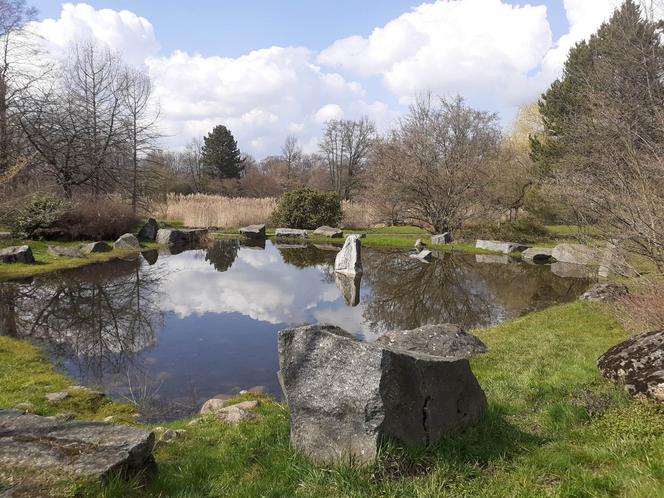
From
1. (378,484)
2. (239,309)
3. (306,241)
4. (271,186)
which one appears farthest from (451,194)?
(271,186)

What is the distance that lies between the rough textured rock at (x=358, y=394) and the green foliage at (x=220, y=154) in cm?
5910

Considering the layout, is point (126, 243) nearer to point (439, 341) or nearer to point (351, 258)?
point (351, 258)

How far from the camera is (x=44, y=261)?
1803 centimetres

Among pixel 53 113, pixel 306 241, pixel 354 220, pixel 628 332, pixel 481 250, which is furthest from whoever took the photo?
pixel 354 220

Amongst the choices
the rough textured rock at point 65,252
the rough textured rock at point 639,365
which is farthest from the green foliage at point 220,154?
the rough textured rock at point 639,365

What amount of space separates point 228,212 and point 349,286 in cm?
2127

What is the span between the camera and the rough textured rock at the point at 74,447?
3168 mm

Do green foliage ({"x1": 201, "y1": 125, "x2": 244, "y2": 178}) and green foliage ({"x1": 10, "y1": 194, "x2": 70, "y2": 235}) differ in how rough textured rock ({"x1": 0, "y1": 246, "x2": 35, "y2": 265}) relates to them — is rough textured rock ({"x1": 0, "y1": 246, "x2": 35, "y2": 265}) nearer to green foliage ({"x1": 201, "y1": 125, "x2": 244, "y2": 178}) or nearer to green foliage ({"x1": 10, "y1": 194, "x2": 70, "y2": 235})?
green foliage ({"x1": 10, "y1": 194, "x2": 70, "y2": 235})

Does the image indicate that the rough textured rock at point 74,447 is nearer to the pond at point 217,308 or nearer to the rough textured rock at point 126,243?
the pond at point 217,308

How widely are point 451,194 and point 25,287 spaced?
22.9 m

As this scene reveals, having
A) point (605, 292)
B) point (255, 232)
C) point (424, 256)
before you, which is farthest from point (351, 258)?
point (255, 232)

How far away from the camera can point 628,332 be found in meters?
8.67

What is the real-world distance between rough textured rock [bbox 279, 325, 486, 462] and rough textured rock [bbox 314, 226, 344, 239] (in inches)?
1013

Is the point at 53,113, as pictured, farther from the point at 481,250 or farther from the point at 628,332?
the point at 628,332
